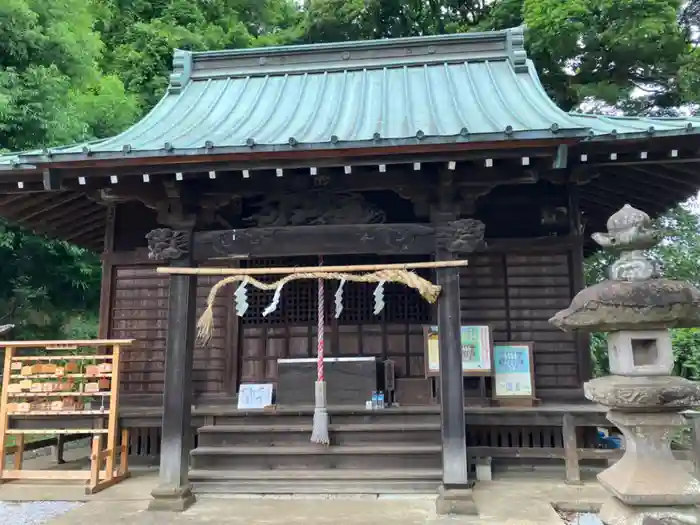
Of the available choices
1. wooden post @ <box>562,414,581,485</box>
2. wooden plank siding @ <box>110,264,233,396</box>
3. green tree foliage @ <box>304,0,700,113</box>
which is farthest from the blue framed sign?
green tree foliage @ <box>304,0,700,113</box>

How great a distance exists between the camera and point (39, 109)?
34.0ft

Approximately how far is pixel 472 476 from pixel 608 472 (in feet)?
8.84

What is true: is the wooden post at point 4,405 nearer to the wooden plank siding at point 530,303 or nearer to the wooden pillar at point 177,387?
the wooden pillar at point 177,387

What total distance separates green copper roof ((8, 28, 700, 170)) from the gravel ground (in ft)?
11.2

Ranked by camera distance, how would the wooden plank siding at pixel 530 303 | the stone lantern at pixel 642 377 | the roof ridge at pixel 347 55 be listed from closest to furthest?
the stone lantern at pixel 642 377
the wooden plank siding at pixel 530 303
the roof ridge at pixel 347 55

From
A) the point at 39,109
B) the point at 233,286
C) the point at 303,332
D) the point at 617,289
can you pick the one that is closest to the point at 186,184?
the point at 233,286

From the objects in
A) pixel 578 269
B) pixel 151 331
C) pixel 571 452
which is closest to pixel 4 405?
pixel 151 331

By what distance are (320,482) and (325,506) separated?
0.62 meters

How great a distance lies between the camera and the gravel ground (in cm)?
508

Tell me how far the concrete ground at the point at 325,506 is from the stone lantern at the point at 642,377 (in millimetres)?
1287

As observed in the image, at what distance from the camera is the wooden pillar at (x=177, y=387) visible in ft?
17.7

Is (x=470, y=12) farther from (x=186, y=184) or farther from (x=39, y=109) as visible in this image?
(x=186, y=184)

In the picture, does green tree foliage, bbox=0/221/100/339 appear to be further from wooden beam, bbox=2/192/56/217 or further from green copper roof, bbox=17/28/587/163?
green copper roof, bbox=17/28/587/163

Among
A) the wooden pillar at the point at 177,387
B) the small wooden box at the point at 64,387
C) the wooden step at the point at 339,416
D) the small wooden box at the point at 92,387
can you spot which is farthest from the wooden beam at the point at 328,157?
the wooden step at the point at 339,416
